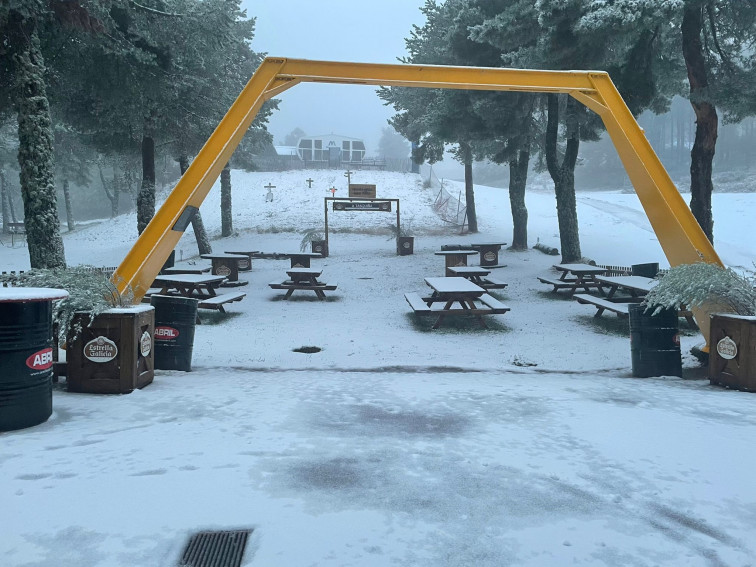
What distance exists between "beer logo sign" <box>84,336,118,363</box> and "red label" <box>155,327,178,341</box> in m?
1.27

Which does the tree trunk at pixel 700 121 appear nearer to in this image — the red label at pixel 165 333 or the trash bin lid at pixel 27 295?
the red label at pixel 165 333

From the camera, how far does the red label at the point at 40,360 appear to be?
4.37 meters

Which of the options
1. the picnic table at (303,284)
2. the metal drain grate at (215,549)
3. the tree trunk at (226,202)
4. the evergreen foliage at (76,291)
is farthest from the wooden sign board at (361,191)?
the metal drain grate at (215,549)

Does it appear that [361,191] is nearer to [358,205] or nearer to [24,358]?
[358,205]

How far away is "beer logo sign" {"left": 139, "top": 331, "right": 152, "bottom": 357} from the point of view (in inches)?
229

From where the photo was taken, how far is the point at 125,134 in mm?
17797

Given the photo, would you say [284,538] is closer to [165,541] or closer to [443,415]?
[165,541]

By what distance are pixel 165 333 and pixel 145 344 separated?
Answer: 949mm

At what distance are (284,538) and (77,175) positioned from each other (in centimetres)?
4249

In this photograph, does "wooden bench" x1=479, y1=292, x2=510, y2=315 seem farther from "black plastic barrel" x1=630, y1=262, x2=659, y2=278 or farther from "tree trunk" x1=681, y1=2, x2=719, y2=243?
"tree trunk" x1=681, y1=2, x2=719, y2=243

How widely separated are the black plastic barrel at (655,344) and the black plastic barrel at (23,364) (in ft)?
21.4

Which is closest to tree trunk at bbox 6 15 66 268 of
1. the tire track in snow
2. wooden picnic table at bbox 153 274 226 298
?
wooden picnic table at bbox 153 274 226 298

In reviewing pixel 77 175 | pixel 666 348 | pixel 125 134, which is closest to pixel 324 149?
pixel 77 175

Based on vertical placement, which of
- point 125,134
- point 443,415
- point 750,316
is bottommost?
point 443,415
